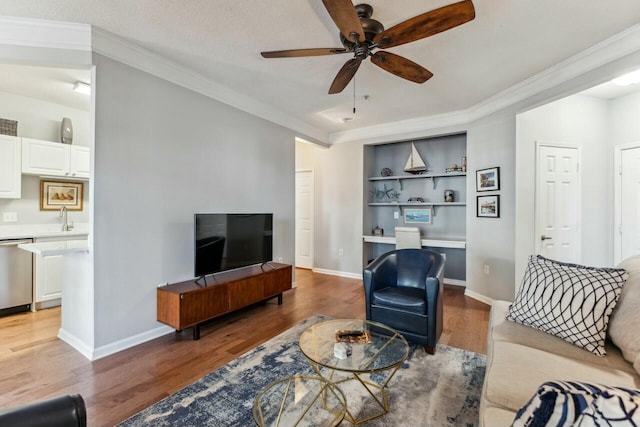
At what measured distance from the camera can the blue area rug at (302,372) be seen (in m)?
1.72

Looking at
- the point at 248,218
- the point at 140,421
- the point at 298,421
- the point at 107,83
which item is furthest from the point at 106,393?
the point at 107,83

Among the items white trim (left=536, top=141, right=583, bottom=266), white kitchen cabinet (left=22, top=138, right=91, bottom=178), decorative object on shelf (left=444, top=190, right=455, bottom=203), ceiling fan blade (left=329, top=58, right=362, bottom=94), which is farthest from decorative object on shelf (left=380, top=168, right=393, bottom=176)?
white kitchen cabinet (left=22, top=138, right=91, bottom=178)

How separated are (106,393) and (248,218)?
201cm

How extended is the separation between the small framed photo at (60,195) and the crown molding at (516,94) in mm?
4097

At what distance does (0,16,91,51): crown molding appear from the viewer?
221 centimetres

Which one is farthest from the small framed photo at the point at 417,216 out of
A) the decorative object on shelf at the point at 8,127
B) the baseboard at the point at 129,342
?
the decorative object on shelf at the point at 8,127

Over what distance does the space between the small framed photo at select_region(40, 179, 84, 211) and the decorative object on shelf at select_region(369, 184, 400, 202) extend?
4.65m

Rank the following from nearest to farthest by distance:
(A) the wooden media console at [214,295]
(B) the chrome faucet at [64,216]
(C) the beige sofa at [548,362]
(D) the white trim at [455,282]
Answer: (C) the beige sofa at [548,362]
(A) the wooden media console at [214,295]
(B) the chrome faucet at [64,216]
(D) the white trim at [455,282]

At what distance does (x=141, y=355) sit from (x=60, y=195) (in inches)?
119

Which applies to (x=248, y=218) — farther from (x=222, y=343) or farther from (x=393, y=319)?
(x=393, y=319)

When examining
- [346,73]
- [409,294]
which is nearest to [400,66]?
[346,73]

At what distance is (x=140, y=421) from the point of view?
1.70 metres

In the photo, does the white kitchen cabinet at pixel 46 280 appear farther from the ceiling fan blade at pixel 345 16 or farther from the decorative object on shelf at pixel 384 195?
the decorative object on shelf at pixel 384 195

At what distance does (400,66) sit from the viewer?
2.29 m
